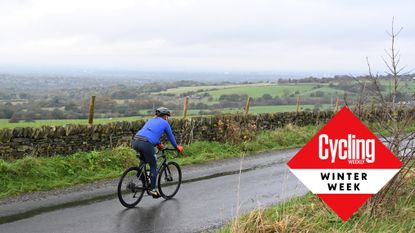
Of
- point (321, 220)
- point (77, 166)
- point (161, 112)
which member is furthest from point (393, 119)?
point (77, 166)

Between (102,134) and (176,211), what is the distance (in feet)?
17.5

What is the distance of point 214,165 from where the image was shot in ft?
43.5

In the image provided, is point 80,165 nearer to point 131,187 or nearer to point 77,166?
point 77,166

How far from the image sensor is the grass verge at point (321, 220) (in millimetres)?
5887

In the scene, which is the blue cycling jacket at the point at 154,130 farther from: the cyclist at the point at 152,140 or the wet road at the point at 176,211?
the wet road at the point at 176,211

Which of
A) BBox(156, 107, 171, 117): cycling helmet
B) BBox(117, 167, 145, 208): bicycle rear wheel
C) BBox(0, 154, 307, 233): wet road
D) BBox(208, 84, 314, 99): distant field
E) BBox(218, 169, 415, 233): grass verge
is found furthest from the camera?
BBox(208, 84, 314, 99): distant field

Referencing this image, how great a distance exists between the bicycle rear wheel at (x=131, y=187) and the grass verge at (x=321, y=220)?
2.56 meters

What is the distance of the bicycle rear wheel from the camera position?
850 centimetres

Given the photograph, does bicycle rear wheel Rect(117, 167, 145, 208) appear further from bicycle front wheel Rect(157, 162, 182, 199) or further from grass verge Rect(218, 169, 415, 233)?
grass verge Rect(218, 169, 415, 233)

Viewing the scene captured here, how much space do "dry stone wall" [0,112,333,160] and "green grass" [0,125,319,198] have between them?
0.38 m

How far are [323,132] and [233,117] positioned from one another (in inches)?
450

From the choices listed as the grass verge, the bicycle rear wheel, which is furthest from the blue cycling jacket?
the grass verge

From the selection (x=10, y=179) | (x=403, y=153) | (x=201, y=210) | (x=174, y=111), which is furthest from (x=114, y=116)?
(x=403, y=153)

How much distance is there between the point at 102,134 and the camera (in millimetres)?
12945
